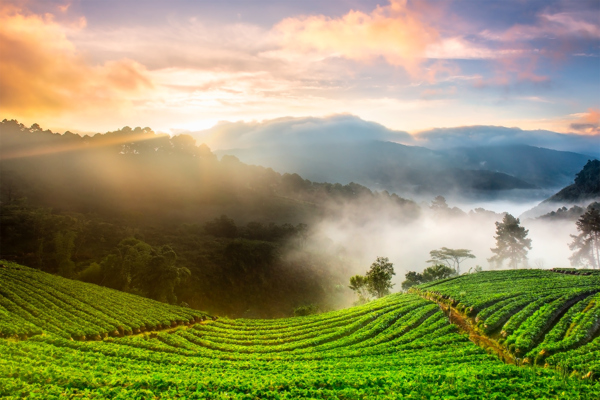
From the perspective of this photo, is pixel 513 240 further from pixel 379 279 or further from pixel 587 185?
pixel 587 185

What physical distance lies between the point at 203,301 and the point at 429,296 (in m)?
50.8

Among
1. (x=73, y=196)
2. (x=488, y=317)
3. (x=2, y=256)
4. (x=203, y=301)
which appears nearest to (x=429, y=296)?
(x=488, y=317)

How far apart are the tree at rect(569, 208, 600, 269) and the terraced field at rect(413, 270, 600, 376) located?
54.1m

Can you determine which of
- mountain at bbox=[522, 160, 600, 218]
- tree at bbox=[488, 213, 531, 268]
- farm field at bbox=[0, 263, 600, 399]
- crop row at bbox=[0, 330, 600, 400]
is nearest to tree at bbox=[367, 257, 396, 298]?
farm field at bbox=[0, 263, 600, 399]

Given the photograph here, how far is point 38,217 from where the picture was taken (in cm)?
8050

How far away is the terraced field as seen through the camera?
22.9 metres

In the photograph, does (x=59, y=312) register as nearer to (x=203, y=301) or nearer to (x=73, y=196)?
(x=203, y=301)

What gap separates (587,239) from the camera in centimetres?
9638

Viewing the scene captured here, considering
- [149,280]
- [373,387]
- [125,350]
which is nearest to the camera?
[373,387]

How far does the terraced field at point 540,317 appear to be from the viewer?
22.9 m

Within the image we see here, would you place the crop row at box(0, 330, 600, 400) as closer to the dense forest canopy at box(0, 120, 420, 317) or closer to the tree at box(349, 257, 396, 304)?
the dense forest canopy at box(0, 120, 420, 317)

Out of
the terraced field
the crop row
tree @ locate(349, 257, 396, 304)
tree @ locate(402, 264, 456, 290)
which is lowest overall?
tree @ locate(402, 264, 456, 290)

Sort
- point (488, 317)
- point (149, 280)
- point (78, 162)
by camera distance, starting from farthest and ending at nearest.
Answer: point (78, 162), point (149, 280), point (488, 317)

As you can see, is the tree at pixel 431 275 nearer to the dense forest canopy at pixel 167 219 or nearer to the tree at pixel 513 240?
the dense forest canopy at pixel 167 219
